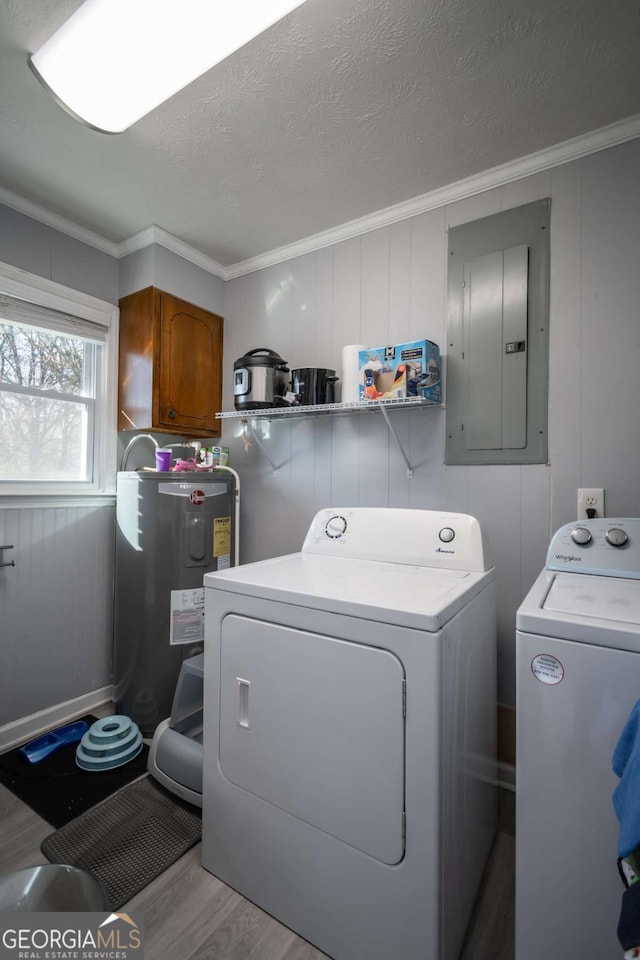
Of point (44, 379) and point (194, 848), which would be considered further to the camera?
point (44, 379)

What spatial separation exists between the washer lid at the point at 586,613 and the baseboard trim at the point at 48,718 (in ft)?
7.66

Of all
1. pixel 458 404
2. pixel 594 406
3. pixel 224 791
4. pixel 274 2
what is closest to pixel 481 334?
pixel 458 404

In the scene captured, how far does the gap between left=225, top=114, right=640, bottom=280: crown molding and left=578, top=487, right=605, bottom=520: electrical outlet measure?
128cm

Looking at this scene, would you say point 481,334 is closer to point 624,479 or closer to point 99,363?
point 624,479

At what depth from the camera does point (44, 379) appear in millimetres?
2297

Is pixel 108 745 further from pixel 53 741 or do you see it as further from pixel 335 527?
pixel 335 527

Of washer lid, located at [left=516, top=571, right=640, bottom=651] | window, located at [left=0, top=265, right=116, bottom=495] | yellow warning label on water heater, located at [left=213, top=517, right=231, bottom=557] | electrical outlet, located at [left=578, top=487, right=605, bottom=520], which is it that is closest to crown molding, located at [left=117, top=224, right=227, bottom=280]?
window, located at [left=0, top=265, right=116, bottom=495]

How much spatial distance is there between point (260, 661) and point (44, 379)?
1.93 metres

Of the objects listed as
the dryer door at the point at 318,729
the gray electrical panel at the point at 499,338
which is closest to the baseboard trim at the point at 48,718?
the dryer door at the point at 318,729

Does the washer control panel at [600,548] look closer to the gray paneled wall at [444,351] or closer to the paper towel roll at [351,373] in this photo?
the gray paneled wall at [444,351]

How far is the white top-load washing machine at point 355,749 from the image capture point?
1011mm

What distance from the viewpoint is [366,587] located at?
126 cm

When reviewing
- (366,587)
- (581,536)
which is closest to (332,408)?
(366,587)

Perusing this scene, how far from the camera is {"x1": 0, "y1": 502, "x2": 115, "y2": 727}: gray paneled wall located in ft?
6.89
